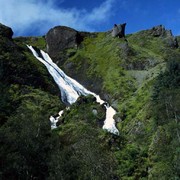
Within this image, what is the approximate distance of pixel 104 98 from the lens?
4316 inches

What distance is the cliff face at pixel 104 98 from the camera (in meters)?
53.4

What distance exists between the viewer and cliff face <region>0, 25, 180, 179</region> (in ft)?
175

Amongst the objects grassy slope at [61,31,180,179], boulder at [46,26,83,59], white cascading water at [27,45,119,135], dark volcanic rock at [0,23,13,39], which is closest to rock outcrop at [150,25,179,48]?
grassy slope at [61,31,180,179]

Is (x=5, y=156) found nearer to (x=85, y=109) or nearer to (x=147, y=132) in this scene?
(x=147, y=132)

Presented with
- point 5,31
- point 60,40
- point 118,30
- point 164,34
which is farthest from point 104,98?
point 164,34

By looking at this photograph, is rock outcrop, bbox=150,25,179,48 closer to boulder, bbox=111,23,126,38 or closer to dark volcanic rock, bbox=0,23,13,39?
boulder, bbox=111,23,126,38

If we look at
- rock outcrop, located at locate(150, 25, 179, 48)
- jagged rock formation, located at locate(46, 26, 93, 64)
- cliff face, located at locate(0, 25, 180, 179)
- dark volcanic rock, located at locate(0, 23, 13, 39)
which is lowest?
cliff face, located at locate(0, 25, 180, 179)

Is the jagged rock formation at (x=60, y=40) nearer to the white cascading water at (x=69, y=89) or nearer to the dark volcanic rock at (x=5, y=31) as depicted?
the white cascading water at (x=69, y=89)

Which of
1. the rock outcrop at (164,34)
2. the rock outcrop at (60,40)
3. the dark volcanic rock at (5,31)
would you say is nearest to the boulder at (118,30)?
the rock outcrop at (60,40)

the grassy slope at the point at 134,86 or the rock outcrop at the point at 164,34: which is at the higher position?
the rock outcrop at the point at 164,34

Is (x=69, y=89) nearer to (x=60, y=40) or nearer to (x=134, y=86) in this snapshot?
(x=134, y=86)

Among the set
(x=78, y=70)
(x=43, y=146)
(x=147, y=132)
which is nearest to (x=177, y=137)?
(x=147, y=132)

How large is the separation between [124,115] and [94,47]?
68212mm

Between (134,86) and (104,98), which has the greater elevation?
(134,86)
